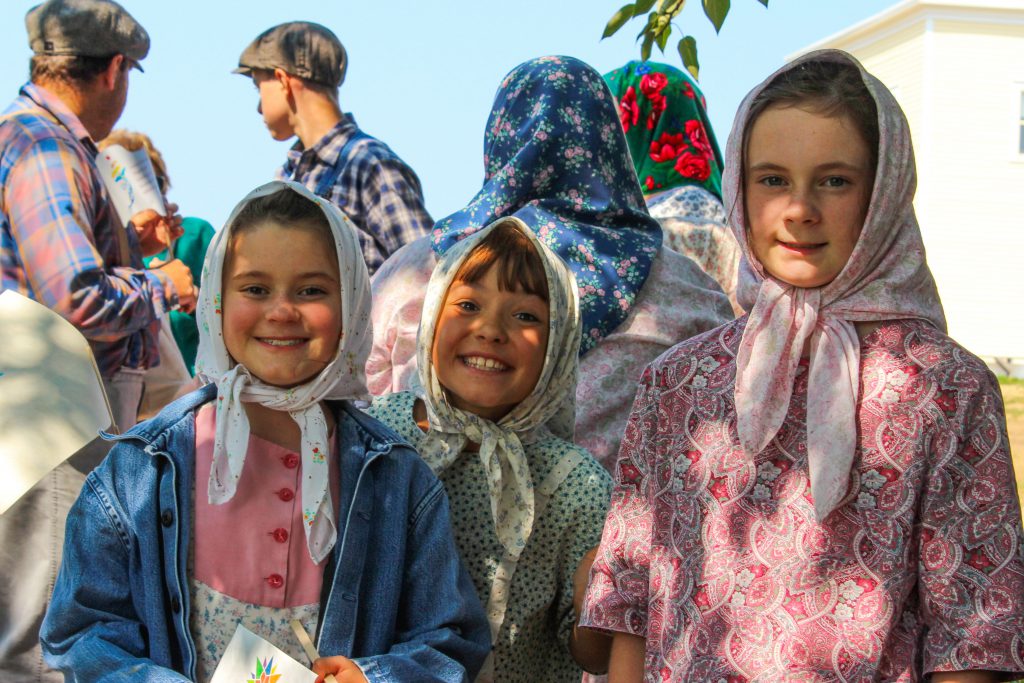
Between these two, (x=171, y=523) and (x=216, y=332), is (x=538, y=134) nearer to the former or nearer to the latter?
(x=216, y=332)

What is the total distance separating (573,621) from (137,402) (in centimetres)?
235

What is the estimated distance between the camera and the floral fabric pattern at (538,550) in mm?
2994

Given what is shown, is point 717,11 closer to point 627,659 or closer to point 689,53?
point 689,53

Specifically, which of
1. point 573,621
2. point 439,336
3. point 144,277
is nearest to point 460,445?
point 439,336

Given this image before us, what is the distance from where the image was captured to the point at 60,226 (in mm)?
4203

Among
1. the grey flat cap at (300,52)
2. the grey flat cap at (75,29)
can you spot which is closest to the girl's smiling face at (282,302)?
the grey flat cap at (75,29)

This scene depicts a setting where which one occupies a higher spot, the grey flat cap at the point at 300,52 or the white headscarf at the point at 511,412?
the grey flat cap at the point at 300,52

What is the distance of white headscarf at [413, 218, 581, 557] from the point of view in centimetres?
297

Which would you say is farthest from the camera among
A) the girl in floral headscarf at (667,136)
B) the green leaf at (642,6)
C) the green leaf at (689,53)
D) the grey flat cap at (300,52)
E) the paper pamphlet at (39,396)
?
the grey flat cap at (300,52)

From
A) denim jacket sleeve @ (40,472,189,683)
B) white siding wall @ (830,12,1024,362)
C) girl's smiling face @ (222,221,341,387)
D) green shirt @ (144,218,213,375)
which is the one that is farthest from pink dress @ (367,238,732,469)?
white siding wall @ (830,12,1024,362)

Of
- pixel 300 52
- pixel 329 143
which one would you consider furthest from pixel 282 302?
pixel 300 52

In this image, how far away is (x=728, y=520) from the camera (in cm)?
251

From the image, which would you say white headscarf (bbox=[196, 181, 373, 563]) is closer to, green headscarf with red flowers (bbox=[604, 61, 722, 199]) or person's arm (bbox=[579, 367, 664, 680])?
person's arm (bbox=[579, 367, 664, 680])

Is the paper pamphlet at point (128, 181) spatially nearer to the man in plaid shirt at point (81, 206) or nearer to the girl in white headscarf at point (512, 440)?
the man in plaid shirt at point (81, 206)
